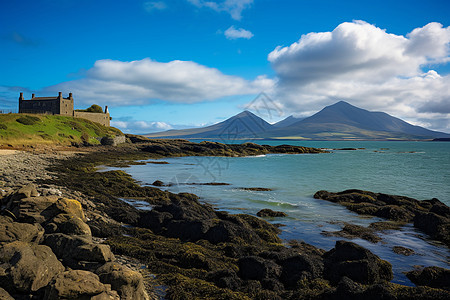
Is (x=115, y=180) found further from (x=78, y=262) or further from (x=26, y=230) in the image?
(x=78, y=262)

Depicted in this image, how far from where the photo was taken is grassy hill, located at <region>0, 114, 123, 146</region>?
164ft

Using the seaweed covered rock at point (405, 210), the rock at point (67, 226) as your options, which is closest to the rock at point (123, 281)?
the rock at point (67, 226)

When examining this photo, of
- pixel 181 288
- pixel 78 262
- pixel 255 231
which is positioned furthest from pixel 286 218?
pixel 78 262

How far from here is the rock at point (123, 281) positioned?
600 cm

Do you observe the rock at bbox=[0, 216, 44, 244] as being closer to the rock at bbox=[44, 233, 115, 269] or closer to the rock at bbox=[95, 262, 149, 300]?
the rock at bbox=[44, 233, 115, 269]

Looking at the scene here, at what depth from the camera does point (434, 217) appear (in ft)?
47.7

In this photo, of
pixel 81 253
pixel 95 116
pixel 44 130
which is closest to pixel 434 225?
pixel 81 253

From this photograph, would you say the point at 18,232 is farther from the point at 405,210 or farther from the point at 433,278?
the point at 405,210

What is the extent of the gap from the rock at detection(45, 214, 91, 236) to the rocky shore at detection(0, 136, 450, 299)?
0.10 feet

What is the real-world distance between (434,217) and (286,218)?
735 centimetres

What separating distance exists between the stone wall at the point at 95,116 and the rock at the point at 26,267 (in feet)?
298

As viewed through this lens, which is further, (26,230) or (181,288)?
(26,230)

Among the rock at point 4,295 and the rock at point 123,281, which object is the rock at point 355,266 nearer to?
the rock at point 123,281

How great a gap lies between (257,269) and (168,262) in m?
2.79
